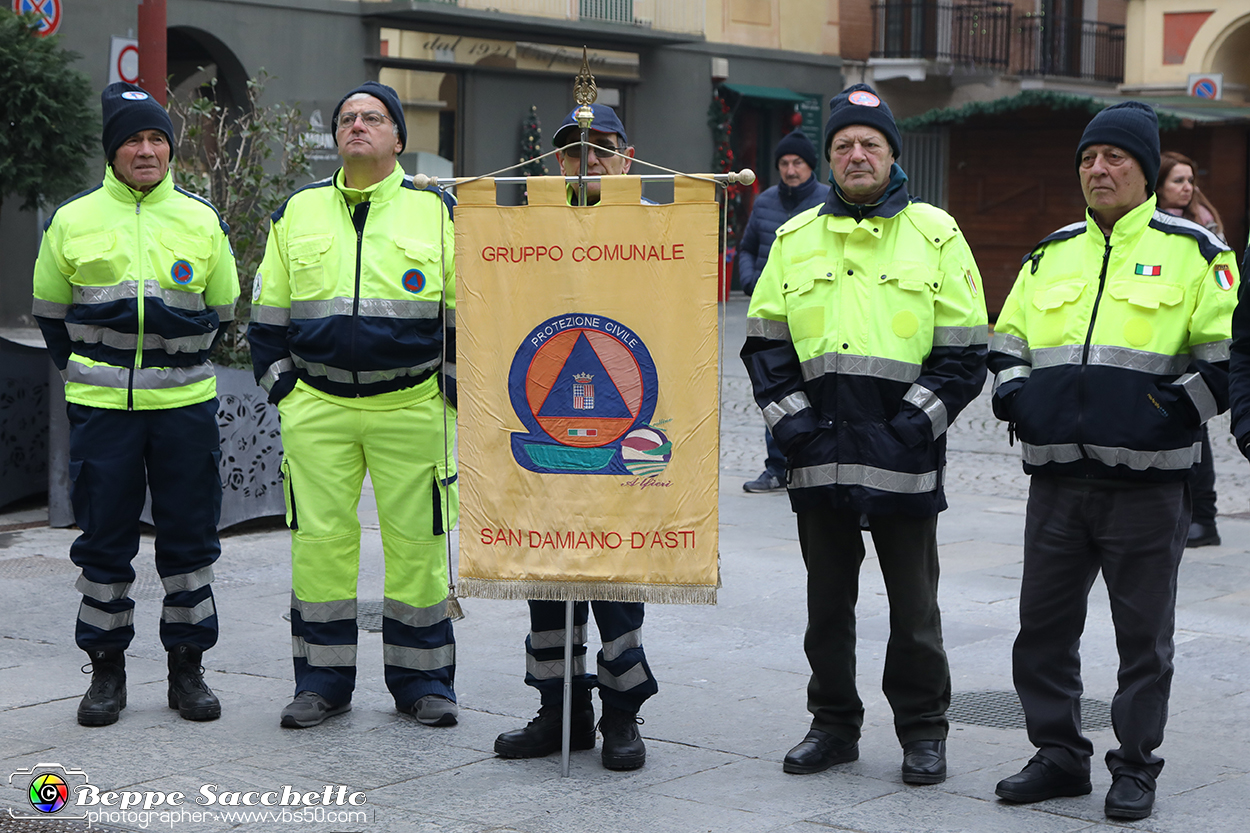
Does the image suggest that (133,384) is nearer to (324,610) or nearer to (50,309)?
(50,309)

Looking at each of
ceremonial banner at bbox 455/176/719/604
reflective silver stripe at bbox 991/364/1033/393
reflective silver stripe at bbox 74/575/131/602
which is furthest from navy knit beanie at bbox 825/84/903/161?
reflective silver stripe at bbox 74/575/131/602

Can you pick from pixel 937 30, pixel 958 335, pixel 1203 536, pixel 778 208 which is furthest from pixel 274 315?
pixel 937 30

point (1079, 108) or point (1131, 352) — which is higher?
point (1079, 108)

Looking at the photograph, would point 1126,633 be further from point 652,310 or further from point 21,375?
point 21,375

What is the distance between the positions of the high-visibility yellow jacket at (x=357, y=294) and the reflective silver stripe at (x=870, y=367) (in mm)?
1385

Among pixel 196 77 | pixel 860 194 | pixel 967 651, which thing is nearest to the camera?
pixel 860 194

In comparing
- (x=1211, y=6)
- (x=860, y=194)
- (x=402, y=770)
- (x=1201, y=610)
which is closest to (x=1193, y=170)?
(x=1201, y=610)

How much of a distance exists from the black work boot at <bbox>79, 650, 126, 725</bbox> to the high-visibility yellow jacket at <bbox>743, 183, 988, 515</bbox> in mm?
2445

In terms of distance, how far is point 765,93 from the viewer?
28219 millimetres

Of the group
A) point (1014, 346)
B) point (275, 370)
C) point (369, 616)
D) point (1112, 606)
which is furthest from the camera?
point (369, 616)

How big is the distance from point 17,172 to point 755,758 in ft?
20.0

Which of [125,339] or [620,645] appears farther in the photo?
[125,339]

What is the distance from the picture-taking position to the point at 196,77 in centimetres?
2169

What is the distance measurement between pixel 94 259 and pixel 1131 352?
3.44 m
